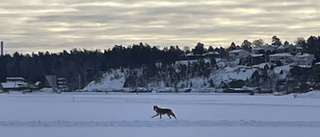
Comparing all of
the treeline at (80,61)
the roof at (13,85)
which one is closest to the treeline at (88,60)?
the treeline at (80,61)

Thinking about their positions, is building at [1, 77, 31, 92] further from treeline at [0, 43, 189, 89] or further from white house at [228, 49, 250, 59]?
white house at [228, 49, 250, 59]

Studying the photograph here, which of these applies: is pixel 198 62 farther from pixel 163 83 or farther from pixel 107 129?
pixel 107 129

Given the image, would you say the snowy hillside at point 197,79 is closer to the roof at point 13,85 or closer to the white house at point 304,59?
the white house at point 304,59

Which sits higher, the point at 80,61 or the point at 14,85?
the point at 80,61

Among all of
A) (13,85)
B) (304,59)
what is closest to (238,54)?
(304,59)

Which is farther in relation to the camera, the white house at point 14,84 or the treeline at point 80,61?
the treeline at point 80,61

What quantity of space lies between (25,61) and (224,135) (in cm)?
17693

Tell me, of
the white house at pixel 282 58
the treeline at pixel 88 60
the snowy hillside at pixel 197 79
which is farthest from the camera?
the treeline at pixel 88 60

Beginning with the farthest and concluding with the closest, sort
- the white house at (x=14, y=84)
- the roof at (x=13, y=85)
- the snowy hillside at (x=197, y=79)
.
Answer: the roof at (x=13, y=85), the white house at (x=14, y=84), the snowy hillside at (x=197, y=79)

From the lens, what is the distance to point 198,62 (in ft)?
510

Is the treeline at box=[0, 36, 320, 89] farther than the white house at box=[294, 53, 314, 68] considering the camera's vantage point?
Yes

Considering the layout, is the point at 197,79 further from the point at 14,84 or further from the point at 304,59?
the point at 14,84

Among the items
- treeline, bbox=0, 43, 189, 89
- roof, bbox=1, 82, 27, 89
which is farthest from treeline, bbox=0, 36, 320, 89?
roof, bbox=1, 82, 27, 89

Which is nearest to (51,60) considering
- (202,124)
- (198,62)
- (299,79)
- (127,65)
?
(127,65)
